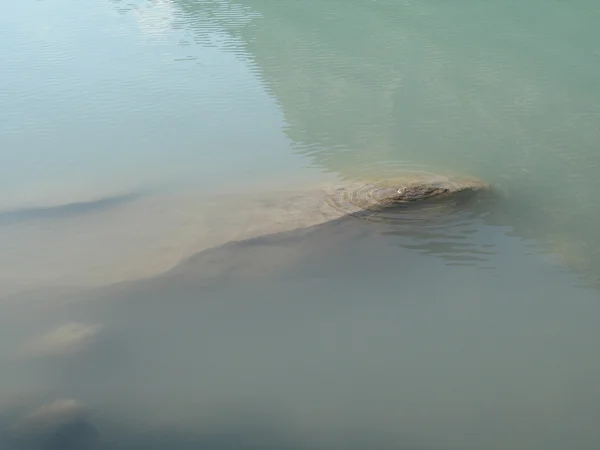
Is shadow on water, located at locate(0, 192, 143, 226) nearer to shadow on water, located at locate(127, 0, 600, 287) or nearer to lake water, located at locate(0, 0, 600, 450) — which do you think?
lake water, located at locate(0, 0, 600, 450)

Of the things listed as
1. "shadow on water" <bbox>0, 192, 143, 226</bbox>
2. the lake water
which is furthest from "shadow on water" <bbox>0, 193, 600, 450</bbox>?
"shadow on water" <bbox>0, 192, 143, 226</bbox>

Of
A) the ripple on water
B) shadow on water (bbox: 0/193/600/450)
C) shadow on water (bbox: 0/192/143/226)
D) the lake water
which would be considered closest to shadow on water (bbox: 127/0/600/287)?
the lake water

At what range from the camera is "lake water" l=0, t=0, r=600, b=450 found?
2.78 m

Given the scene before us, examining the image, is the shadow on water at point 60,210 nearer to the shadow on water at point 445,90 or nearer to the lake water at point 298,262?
the lake water at point 298,262

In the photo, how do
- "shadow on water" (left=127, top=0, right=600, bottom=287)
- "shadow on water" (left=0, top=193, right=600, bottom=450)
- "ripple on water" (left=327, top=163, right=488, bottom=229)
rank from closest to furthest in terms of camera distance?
"shadow on water" (left=0, top=193, right=600, bottom=450) < "ripple on water" (left=327, top=163, right=488, bottom=229) < "shadow on water" (left=127, top=0, right=600, bottom=287)

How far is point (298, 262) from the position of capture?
3.56 m

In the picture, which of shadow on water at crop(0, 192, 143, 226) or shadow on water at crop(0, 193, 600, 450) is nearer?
shadow on water at crop(0, 193, 600, 450)

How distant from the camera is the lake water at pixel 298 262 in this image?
278cm

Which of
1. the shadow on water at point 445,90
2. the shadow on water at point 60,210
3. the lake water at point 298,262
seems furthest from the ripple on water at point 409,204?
the shadow on water at point 60,210

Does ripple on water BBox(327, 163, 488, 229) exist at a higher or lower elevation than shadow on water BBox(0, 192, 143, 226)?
higher

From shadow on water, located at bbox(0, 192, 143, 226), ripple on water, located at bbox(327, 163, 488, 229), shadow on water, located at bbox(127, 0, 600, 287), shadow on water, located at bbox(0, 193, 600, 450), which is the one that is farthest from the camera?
shadow on water, located at bbox(127, 0, 600, 287)

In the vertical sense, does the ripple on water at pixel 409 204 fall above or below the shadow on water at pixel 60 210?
above

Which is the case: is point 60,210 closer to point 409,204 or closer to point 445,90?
point 409,204

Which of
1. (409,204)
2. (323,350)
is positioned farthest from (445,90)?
(323,350)
